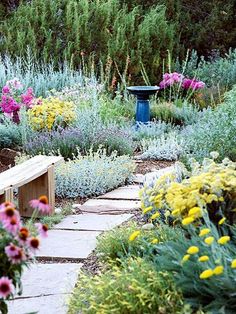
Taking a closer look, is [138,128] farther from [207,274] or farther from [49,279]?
[207,274]

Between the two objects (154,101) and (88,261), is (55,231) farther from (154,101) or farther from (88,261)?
(154,101)

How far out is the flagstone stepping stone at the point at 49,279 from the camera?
189 inches

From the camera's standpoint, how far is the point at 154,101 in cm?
1148

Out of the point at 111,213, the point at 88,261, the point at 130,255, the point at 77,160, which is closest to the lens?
the point at 130,255

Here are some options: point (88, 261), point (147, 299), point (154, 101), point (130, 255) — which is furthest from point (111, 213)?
point (154, 101)

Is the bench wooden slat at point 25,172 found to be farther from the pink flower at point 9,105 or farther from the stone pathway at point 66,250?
the pink flower at point 9,105

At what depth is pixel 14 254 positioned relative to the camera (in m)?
A: 3.36

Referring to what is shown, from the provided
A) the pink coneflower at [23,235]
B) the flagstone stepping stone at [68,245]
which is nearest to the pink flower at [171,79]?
the flagstone stepping stone at [68,245]

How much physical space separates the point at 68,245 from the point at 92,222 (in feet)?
2.26

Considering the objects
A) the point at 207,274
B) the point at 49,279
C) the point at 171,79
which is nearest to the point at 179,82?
the point at 171,79

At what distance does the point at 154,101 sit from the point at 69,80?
48.7 inches

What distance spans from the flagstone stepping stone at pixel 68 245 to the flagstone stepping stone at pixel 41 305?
0.70m

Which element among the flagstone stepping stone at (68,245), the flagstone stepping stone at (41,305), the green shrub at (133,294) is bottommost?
the flagstone stepping stone at (68,245)

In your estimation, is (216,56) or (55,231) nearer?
(55,231)
